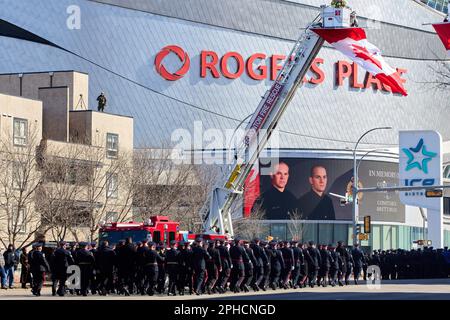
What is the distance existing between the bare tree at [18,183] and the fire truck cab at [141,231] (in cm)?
1162

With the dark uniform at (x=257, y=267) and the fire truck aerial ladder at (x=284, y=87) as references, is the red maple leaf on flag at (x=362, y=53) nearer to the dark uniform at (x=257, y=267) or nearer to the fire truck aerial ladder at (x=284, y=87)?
the fire truck aerial ladder at (x=284, y=87)

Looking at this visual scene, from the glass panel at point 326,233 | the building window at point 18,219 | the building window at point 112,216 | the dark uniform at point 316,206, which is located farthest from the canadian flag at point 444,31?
the glass panel at point 326,233

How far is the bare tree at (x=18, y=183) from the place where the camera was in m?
56.3

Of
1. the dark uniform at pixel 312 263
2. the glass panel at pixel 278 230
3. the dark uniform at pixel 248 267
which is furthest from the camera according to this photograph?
the glass panel at pixel 278 230

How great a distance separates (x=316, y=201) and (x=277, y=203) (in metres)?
4.10

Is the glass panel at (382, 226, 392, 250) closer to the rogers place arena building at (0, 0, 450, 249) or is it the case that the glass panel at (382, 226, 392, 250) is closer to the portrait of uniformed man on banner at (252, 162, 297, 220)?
the rogers place arena building at (0, 0, 450, 249)

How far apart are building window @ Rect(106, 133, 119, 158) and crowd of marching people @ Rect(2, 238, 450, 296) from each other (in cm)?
2405

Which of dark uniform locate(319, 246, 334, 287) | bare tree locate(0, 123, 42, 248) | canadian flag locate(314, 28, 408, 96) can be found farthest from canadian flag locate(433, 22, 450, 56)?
bare tree locate(0, 123, 42, 248)

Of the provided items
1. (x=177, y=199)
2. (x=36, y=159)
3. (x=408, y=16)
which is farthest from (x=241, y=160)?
(x=408, y=16)

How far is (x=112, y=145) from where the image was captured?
228ft

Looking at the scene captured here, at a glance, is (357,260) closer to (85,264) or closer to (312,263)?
(312,263)

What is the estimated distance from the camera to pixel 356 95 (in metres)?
113

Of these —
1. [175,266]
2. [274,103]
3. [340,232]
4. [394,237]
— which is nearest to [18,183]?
[274,103]
